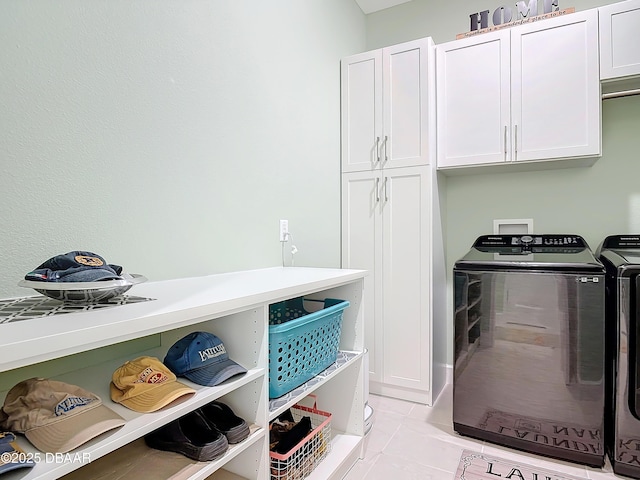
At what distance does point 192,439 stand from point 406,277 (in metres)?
1.67

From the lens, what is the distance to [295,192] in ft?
7.09

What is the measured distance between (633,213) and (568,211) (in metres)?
0.32

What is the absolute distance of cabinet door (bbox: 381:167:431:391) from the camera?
2.33 m

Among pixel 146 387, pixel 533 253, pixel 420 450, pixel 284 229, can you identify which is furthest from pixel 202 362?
pixel 533 253

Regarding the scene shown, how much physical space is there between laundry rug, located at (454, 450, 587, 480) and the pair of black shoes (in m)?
1.13

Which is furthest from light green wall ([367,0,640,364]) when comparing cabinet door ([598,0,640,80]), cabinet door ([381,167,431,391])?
cabinet door ([381,167,431,391])

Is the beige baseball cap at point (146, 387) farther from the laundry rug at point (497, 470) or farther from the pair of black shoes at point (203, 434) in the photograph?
the laundry rug at point (497, 470)

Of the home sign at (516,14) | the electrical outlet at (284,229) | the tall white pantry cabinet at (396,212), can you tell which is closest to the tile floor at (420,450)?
the tall white pantry cabinet at (396,212)

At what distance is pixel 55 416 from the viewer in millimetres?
761

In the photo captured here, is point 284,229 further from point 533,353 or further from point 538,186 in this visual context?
point 538,186

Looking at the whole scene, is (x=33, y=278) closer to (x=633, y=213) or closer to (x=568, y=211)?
(x=568, y=211)

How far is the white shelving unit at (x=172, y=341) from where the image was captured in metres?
0.67

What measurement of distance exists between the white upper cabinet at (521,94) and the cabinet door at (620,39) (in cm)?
4

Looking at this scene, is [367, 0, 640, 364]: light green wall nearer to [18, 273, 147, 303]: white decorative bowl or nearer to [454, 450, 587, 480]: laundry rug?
[454, 450, 587, 480]: laundry rug
